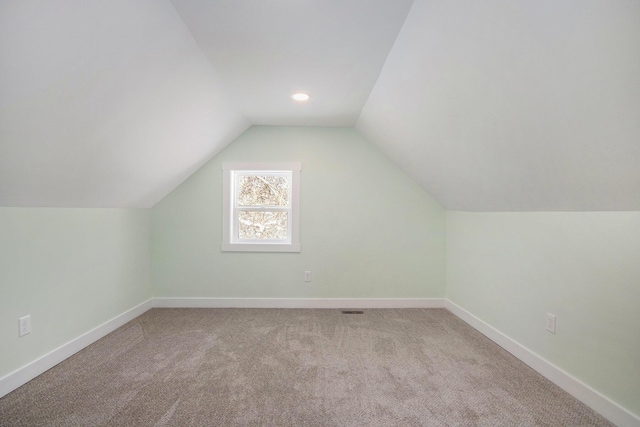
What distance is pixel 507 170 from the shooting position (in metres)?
2.27

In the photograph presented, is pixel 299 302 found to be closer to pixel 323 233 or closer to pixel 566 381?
pixel 323 233

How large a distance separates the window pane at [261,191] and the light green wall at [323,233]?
10.2 inches

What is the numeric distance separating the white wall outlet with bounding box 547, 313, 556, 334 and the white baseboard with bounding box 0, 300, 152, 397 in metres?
3.62

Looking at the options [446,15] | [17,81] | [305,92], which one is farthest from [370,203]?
[17,81]

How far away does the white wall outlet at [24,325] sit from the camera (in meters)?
2.19

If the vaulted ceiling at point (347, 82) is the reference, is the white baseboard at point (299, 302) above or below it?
below

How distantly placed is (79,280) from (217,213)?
1.56 metres

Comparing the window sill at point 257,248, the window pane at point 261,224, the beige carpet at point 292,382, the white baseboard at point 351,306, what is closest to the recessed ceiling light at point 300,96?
the window pane at point 261,224

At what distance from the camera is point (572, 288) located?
2.20 m

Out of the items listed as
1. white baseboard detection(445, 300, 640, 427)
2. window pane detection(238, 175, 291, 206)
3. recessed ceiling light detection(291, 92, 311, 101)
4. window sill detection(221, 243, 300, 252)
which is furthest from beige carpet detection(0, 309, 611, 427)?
recessed ceiling light detection(291, 92, 311, 101)

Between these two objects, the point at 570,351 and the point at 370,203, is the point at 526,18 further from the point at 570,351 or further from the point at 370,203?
the point at 370,203

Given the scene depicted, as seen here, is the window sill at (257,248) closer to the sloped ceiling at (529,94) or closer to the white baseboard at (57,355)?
the white baseboard at (57,355)

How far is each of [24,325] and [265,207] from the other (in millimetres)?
2458

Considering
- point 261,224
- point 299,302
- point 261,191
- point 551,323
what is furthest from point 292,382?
point 261,191
